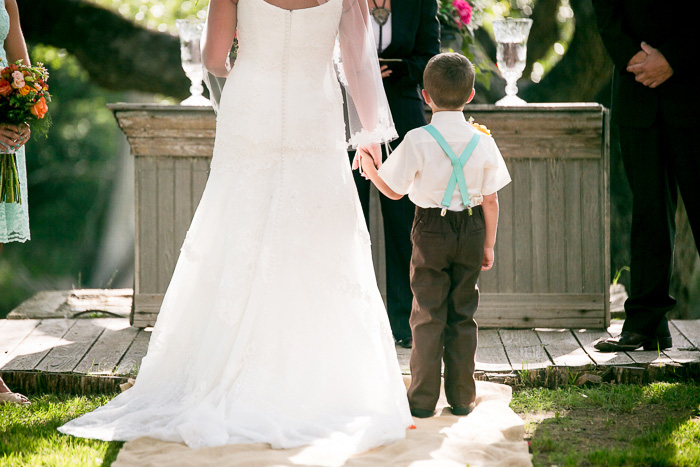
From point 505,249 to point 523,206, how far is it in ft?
0.96

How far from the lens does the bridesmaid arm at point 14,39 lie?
3.89m

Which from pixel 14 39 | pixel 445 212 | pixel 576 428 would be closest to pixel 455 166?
pixel 445 212

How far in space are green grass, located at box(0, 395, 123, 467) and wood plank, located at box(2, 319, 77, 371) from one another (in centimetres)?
48

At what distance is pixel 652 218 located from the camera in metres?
4.43

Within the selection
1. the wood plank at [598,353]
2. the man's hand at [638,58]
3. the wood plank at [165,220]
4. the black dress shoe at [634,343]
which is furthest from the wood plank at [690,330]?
the wood plank at [165,220]

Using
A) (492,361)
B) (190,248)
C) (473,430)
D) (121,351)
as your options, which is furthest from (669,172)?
(121,351)

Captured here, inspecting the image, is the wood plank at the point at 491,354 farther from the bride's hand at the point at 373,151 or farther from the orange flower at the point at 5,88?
the orange flower at the point at 5,88

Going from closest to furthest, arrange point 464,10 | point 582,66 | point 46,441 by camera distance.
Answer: point 46,441 → point 464,10 → point 582,66

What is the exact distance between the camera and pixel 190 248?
3.57 m

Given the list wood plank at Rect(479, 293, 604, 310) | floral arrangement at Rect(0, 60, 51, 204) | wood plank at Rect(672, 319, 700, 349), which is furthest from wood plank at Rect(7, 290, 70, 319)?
wood plank at Rect(672, 319, 700, 349)

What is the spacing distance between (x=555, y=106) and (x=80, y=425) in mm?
3323

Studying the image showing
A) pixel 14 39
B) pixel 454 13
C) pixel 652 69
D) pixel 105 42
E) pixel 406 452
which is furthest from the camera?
pixel 105 42

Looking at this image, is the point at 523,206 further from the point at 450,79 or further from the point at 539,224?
the point at 450,79

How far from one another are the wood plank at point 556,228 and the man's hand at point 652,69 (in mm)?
940
